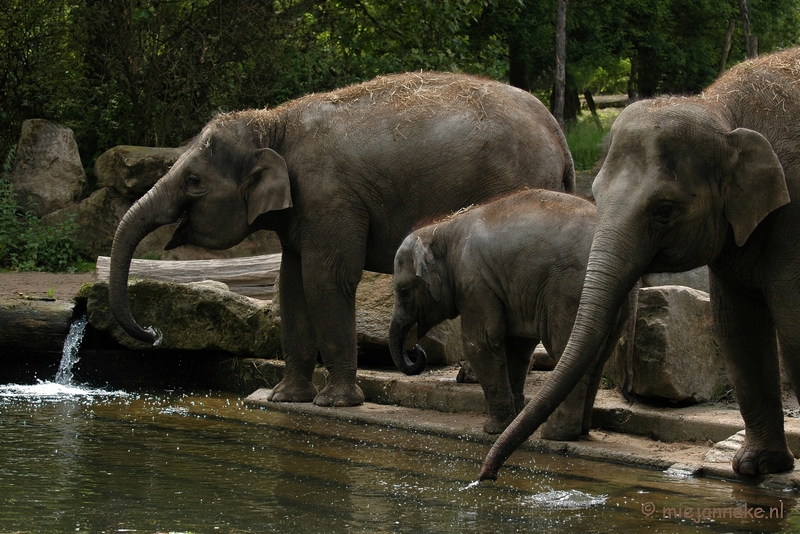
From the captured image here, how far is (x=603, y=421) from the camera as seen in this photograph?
27.4ft

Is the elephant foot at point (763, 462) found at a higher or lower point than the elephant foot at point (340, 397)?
higher

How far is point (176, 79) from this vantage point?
18.0m

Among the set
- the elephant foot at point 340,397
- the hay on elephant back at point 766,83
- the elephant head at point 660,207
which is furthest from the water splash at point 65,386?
the hay on elephant back at point 766,83

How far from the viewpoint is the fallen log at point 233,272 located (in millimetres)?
13273

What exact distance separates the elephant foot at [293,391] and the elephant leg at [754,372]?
176 inches

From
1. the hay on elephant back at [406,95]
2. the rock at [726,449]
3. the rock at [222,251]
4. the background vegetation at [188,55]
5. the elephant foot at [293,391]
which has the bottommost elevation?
the elephant foot at [293,391]

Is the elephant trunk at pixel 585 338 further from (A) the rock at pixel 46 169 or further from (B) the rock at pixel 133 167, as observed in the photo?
(A) the rock at pixel 46 169

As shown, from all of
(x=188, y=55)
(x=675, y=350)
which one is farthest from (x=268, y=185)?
(x=188, y=55)

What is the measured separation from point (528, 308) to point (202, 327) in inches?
177

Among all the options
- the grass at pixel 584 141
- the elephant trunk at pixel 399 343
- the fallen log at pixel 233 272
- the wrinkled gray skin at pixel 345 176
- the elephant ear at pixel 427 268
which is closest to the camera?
the elephant ear at pixel 427 268

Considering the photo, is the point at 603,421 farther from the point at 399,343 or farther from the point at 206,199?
the point at 206,199

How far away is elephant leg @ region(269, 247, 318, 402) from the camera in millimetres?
10078

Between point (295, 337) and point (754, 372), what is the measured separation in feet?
15.3

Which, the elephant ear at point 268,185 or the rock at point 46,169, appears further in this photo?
the rock at point 46,169
